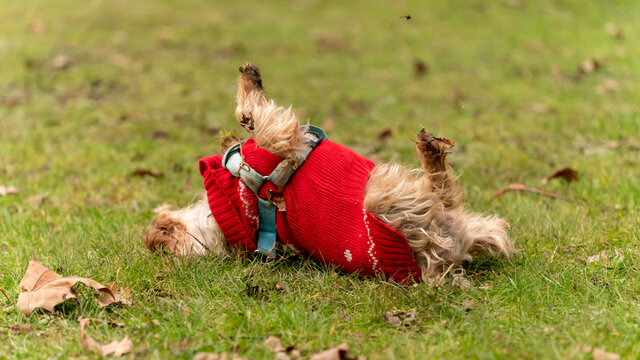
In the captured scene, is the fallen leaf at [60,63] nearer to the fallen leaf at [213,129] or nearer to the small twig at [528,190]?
the fallen leaf at [213,129]

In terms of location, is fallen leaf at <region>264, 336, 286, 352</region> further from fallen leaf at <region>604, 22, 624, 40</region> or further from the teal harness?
fallen leaf at <region>604, 22, 624, 40</region>

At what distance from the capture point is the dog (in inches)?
126

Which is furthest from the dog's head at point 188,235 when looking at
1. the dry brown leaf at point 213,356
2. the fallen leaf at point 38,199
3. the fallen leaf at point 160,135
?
the fallen leaf at point 160,135

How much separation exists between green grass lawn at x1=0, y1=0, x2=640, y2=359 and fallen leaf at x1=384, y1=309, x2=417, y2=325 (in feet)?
0.11

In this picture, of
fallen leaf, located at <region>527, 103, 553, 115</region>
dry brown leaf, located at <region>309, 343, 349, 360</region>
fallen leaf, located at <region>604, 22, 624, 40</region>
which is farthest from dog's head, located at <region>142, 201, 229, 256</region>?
fallen leaf, located at <region>604, 22, 624, 40</region>

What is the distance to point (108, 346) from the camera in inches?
102

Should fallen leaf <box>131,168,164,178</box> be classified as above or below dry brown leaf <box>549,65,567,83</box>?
above

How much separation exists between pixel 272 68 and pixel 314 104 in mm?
1762

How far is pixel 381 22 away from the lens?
1154cm

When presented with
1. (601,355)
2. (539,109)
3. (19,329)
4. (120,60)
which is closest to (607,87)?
(539,109)

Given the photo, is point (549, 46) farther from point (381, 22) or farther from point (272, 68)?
point (272, 68)

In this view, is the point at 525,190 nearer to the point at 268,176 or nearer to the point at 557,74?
the point at 268,176

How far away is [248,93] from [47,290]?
1.47 metres

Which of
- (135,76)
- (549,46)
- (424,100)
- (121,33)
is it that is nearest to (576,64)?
(549,46)
